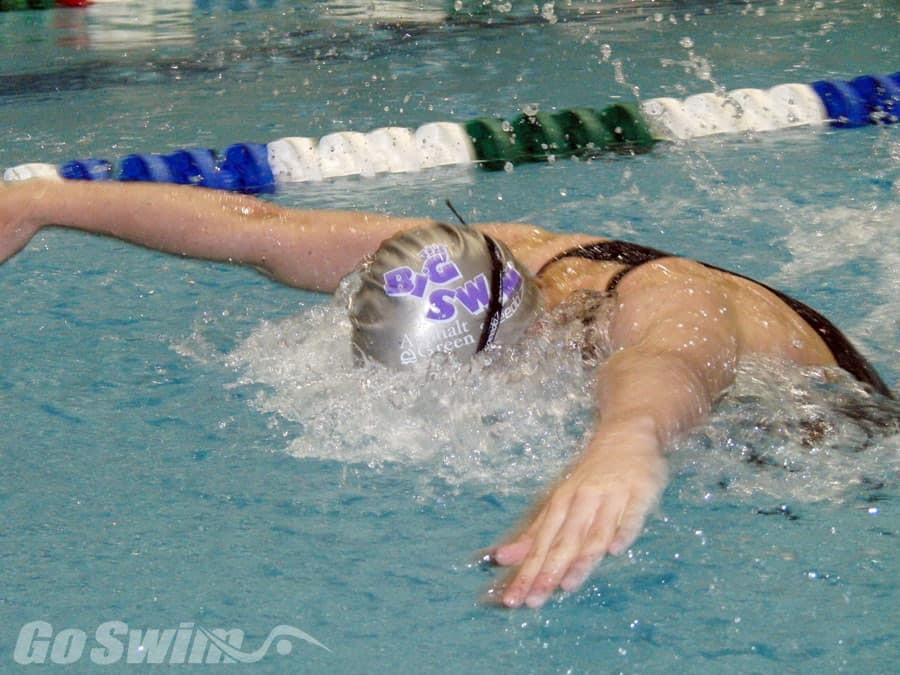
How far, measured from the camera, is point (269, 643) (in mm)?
1837

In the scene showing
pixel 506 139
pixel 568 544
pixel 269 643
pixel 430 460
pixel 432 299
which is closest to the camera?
pixel 568 544

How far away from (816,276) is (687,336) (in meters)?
1.55

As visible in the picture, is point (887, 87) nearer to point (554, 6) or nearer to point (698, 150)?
point (698, 150)

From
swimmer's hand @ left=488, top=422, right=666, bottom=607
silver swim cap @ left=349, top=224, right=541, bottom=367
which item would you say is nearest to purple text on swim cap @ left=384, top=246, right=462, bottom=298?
silver swim cap @ left=349, top=224, right=541, bottom=367

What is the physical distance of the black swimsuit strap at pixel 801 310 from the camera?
2.41 meters

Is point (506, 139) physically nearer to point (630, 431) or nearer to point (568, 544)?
point (630, 431)

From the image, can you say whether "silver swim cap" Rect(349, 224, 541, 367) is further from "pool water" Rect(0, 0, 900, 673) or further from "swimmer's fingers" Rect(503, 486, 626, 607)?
"swimmer's fingers" Rect(503, 486, 626, 607)

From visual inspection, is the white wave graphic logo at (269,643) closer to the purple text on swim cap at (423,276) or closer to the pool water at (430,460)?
the pool water at (430,460)

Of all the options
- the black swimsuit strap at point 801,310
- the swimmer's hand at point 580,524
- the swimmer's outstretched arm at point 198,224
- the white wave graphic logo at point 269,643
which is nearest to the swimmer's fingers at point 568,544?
the swimmer's hand at point 580,524

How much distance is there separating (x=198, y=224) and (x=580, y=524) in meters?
1.46

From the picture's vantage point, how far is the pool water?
1.84 meters

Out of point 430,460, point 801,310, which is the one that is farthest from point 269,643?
point 801,310

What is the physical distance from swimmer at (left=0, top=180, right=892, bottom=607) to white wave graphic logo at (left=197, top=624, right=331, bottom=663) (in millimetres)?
511

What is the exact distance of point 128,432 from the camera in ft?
8.27
